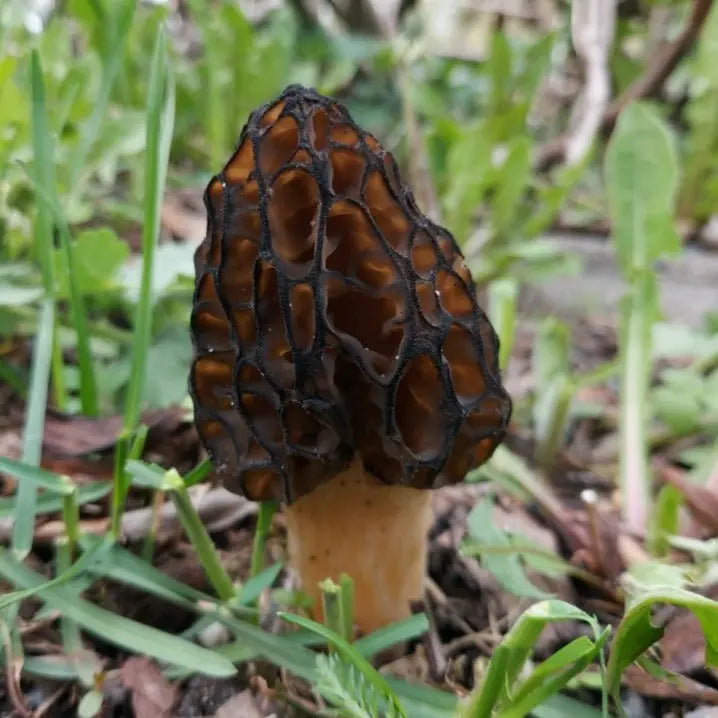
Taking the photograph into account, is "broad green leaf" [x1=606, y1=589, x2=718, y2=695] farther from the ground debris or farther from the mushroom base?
the ground debris

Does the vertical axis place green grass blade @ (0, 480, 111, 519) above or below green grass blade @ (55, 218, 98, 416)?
below

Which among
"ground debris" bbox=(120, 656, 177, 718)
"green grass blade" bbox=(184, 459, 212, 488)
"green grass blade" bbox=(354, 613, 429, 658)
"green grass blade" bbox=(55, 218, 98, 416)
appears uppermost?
"green grass blade" bbox=(55, 218, 98, 416)

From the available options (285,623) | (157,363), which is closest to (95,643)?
(285,623)

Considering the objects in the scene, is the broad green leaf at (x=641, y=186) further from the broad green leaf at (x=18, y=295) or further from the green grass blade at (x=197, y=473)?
the broad green leaf at (x=18, y=295)

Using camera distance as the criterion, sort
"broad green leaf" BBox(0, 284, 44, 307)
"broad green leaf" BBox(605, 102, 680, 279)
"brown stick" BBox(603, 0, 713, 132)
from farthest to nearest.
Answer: "brown stick" BBox(603, 0, 713, 132)
"broad green leaf" BBox(605, 102, 680, 279)
"broad green leaf" BBox(0, 284, 44, 307)

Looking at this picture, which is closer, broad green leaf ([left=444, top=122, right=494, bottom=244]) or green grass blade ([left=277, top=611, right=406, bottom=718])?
green grass blade ([left=277, top=611, right=406, bottom=718])

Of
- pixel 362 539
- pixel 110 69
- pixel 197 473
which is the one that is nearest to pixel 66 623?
pixel 197 473

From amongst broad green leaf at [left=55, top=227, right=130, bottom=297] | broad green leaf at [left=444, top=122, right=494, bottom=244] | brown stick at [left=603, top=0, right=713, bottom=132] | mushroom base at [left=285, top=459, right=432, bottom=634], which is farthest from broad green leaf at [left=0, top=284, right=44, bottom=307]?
brown stick at [left=603, top=0, right=713, bottom=132]

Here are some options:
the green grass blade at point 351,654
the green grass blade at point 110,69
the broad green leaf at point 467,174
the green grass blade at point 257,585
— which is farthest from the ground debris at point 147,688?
the broad green leaf at point 467,174
